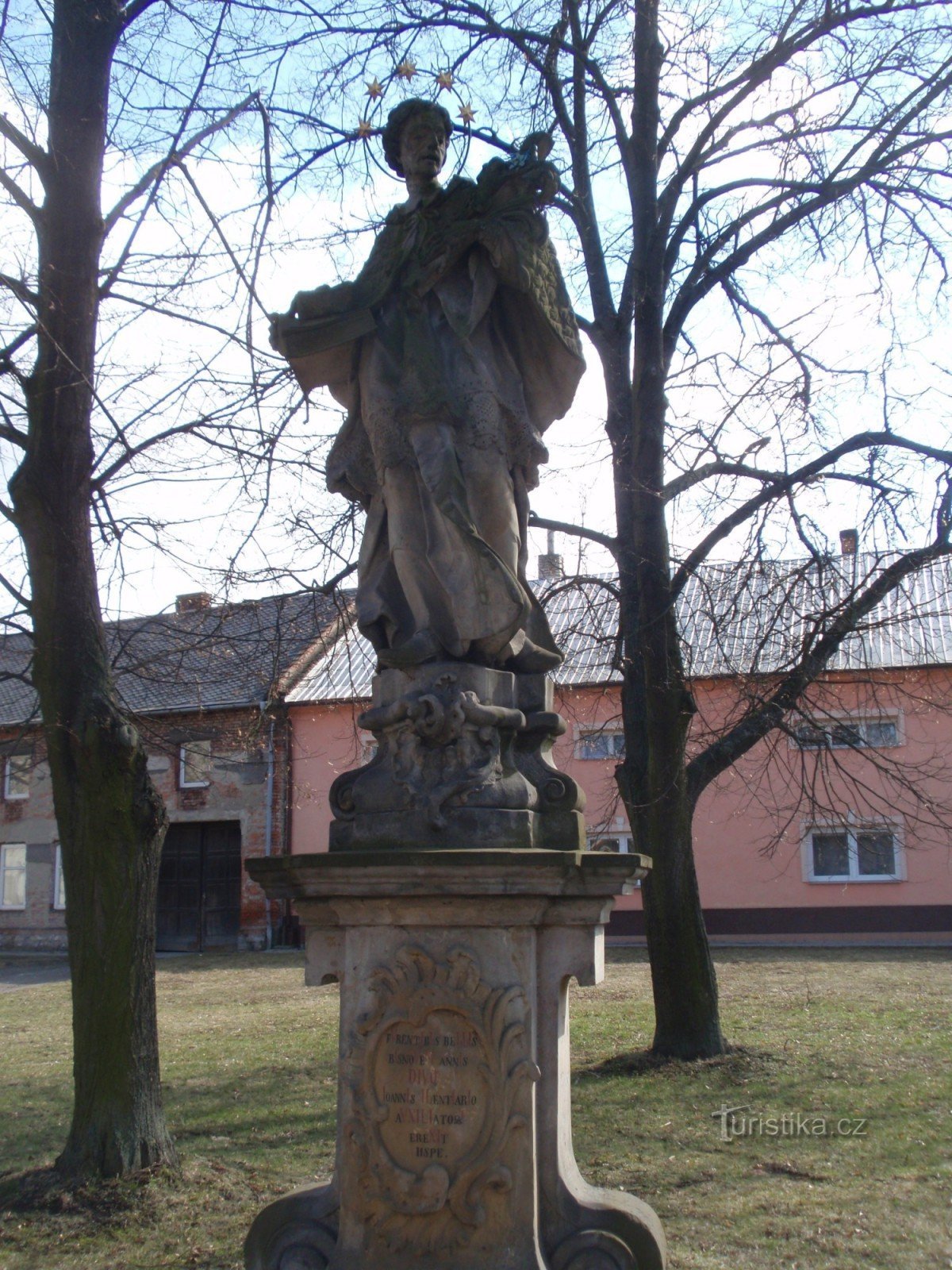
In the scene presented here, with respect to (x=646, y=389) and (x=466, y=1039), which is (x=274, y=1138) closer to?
(x=466, y=1039)

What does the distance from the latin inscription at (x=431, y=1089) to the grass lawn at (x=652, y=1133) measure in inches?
73.3

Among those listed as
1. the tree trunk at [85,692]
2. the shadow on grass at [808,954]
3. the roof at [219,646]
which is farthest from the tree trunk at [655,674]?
the shadow on grass at [808,954]

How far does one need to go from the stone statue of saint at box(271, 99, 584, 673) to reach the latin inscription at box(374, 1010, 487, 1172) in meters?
1.23

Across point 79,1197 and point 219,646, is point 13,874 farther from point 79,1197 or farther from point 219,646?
point 79,1197

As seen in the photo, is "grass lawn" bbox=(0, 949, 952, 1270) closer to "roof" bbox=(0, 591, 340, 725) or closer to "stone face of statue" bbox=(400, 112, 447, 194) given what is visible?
"roof" bbox=(0, 591, 340, 725)

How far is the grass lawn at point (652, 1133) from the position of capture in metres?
5.29

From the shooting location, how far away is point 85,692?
6438 mm

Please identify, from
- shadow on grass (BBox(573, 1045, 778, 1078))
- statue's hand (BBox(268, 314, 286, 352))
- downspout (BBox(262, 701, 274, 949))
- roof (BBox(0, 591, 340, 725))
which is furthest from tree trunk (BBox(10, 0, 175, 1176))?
downspout (BBox(262, 701, 274, 949))

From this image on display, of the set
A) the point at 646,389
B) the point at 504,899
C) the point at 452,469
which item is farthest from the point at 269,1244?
the point at 646,389

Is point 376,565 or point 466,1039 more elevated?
point 376,565

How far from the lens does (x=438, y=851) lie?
3551 mm

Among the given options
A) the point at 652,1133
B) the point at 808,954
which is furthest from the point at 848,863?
the point at 652,1133

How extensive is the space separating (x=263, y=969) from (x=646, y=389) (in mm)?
12271

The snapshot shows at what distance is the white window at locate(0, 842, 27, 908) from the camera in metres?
25.8
